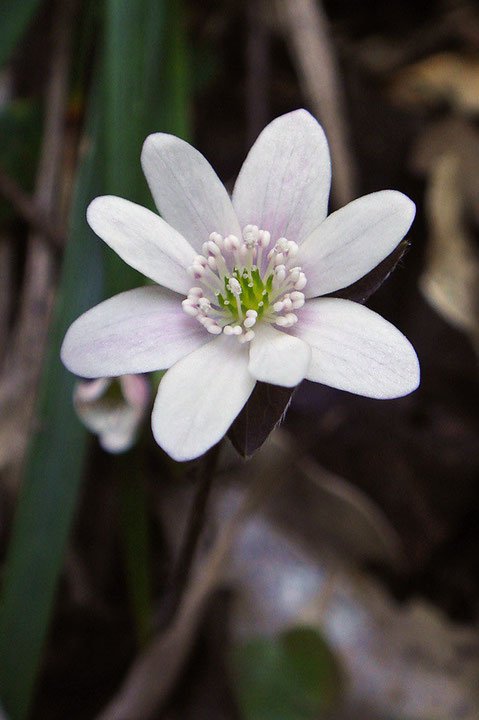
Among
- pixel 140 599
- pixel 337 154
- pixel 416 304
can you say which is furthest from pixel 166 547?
pixel 337 154

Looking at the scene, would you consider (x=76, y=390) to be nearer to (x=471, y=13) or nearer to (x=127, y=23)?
(x=127, y=23)

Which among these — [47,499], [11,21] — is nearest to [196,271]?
[47,499]

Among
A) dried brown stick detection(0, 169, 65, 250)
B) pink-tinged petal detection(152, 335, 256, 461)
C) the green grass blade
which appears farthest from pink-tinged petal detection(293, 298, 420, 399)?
the green grass blade

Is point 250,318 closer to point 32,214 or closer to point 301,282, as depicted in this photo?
point 301,282

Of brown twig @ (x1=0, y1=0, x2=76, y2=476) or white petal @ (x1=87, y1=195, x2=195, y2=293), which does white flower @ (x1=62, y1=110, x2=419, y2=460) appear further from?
brown twig @ (x1=0, y1=0, x2=76, y2=476)

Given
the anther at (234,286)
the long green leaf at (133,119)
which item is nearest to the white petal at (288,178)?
the anther at (234,286)
